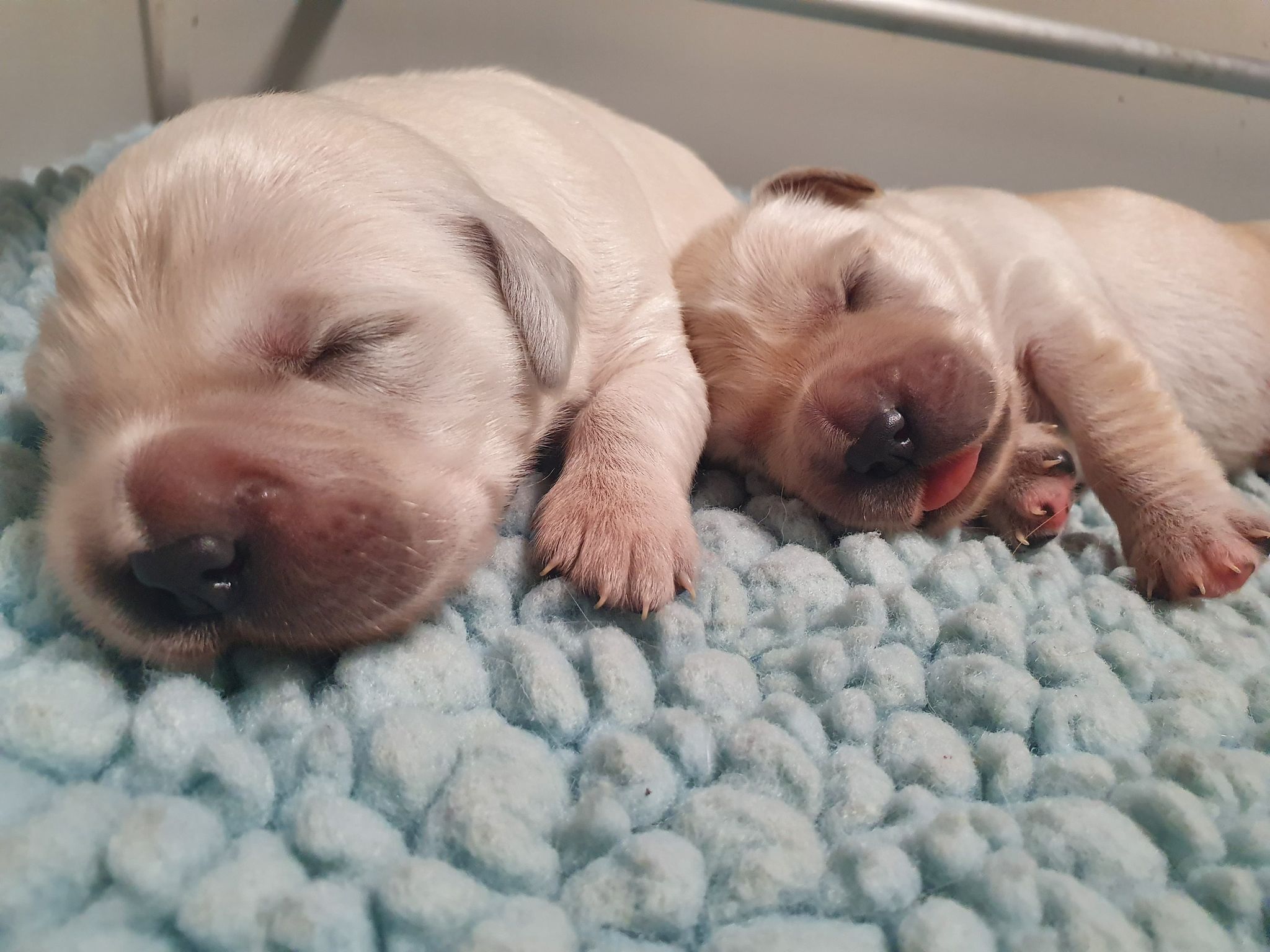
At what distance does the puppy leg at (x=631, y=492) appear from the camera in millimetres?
1252

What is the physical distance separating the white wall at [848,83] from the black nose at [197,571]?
9.05 feet

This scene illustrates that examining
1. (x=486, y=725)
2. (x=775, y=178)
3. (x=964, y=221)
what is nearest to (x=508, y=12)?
(x=775, y=178)

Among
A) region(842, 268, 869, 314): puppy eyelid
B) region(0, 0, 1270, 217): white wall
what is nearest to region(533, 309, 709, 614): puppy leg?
region(842, 268, 869, 314): puppy eyelid

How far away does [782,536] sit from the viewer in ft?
5.17

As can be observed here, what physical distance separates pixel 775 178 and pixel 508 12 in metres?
1.69

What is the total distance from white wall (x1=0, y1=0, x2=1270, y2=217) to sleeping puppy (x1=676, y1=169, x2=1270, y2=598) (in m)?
1.04

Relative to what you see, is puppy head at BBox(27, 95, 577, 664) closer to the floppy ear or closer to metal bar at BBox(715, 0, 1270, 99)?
the floppy ear

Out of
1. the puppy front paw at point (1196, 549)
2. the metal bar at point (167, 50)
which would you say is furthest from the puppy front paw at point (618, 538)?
the metal bar at point (167, 50)

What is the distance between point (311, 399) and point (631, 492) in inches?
19.8

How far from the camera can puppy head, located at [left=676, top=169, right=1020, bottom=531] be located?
5.12 ft

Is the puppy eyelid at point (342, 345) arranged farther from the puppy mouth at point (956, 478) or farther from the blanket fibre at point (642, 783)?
the puppy mouth at point (956, 478)

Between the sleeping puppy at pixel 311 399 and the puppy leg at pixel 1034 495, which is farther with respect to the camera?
the puppy leg at pixel 1034 495

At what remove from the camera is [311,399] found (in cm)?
116

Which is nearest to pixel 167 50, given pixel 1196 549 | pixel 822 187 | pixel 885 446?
pixel 822 187
